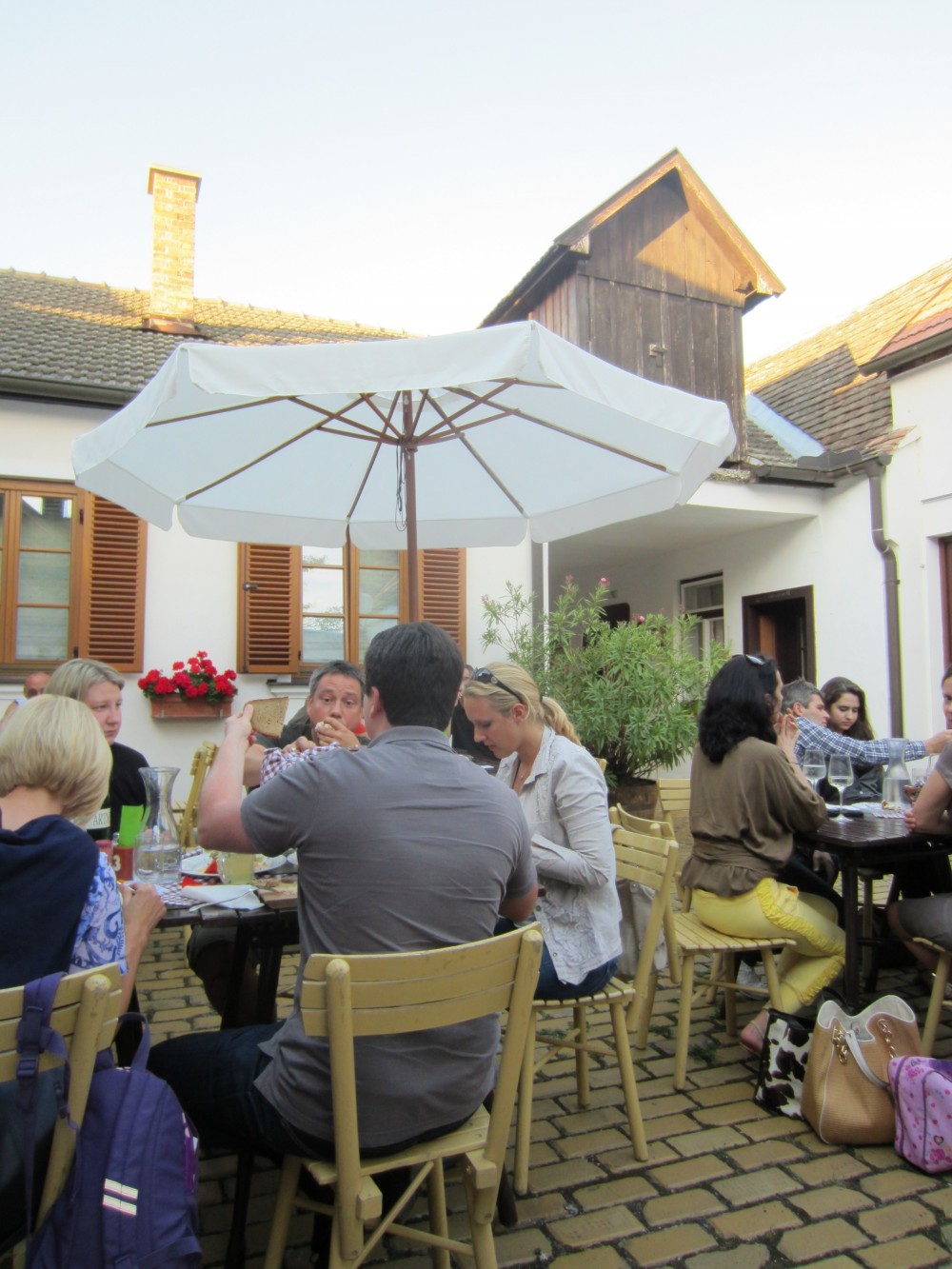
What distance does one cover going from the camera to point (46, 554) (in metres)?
7.19

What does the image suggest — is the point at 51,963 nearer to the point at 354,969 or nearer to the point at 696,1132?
the point at 354,969

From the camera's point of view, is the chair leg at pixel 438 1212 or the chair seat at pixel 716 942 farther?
the chair seat at pixel 716 942

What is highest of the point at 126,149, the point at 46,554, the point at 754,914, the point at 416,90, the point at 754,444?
the point at 126,149

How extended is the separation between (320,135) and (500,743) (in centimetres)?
863

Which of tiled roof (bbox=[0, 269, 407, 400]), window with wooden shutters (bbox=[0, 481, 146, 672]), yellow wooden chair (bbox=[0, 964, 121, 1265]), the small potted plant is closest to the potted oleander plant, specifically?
the small potted plant

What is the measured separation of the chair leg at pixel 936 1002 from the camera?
9.84 feet

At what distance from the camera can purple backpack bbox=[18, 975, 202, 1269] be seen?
4.64 ft

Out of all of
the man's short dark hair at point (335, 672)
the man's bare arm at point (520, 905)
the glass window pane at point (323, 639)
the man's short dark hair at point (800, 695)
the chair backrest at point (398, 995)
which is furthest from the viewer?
the glass window pane at point (323, 639)

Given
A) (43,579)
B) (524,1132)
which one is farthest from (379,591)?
(524,1132)

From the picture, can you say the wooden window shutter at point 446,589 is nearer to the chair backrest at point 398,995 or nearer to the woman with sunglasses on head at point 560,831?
the woman with sunglasses on head at point 560,831

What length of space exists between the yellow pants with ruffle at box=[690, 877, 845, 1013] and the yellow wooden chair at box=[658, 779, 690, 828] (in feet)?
2.61

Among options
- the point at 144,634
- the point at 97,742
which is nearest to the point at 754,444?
the point at 144,634

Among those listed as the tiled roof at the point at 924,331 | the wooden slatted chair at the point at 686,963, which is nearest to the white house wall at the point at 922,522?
the tiled roof at the point at 924,331

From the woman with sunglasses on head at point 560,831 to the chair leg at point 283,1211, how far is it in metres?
0.94
